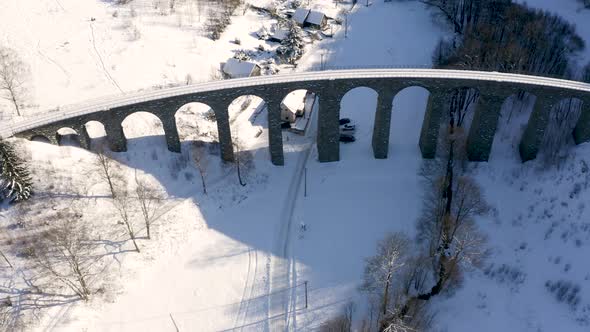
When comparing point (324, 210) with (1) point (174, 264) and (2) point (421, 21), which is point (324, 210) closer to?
(1) point (174, 264)

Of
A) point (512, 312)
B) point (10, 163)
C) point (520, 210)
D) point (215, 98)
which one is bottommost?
point (512, 312)

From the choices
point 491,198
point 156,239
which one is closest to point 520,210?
point 491,198

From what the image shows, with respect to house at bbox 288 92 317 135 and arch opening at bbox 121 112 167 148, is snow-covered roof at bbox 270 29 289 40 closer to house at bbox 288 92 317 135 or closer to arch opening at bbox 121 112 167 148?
house at bbox 288 92 317 135

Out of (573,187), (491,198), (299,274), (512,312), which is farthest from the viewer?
(491,198)

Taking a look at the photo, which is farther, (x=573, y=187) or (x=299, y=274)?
(x=573, y=187)

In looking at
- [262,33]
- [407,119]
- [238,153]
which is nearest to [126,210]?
[238,153]

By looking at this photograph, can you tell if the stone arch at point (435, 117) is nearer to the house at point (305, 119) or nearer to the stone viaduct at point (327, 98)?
the stone viaduct at point (327, 98)
